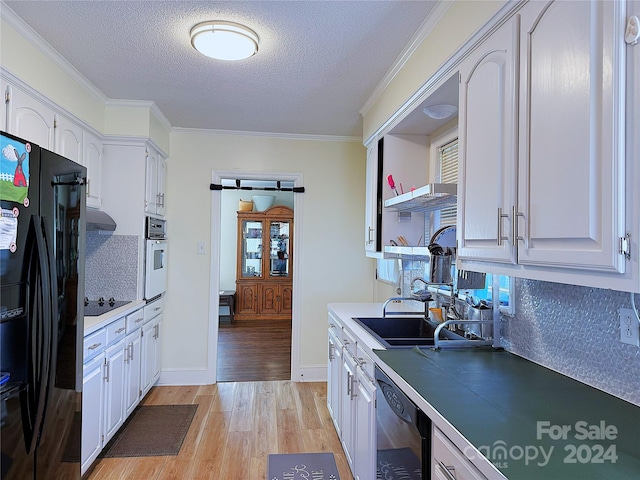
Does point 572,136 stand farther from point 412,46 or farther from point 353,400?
point 353,400

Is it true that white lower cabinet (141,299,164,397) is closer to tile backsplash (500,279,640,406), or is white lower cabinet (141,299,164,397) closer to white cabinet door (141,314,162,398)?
white cabinet door (141,314,162,398)

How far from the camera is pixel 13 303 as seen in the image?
1.44 meters

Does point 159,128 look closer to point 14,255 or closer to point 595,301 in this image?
point 14,255

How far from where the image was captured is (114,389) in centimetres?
260

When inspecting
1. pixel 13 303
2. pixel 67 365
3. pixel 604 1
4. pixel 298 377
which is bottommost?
pixel 298 377

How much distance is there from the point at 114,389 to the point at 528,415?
98.5 inches

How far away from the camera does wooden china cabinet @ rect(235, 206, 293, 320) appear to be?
6.84 metres

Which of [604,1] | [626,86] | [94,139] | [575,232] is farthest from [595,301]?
[94,139]

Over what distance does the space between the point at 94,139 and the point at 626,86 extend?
10.7ft

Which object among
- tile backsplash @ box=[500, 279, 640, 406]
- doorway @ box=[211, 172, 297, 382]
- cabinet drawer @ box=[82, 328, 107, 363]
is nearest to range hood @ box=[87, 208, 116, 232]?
cabinet drawer @ box=[82, 328, 107, 363]

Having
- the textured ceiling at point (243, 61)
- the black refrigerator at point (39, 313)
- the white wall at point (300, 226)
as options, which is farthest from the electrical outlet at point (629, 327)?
the white wall at point (300, 226)

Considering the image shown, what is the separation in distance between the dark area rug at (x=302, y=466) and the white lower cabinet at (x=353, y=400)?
13 cm

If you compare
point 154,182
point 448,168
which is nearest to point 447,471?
point 448,168

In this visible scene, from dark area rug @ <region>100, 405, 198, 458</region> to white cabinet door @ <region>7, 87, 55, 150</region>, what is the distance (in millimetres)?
2002
